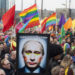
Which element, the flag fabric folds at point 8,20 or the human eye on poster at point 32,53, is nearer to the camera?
the human eye on poster at point 32,53

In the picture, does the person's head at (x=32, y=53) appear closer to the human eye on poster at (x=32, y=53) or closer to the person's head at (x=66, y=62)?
the human eye on poster at (x=32, y=53)

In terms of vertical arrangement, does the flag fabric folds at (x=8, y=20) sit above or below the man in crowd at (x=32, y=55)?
above

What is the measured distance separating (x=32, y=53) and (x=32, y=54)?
2cm

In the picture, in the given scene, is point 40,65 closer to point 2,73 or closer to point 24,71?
point 24,71

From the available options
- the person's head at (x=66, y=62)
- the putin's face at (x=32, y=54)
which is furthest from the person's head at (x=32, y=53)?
the person's head at (x=66, y=62)

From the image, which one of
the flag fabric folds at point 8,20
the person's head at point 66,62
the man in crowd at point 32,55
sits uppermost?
the flag fabric folds at point 8,20

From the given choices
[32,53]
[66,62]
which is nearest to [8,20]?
[66,62]

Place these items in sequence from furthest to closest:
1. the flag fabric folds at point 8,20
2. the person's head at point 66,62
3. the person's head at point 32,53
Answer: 1. the flag fabric folds at point 8,20
2. the person's head at point 66,62
3. the person's head at point 32,53

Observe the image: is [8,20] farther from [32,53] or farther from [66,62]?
[32,53]

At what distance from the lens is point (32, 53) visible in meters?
5.04

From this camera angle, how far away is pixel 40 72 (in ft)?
16.7

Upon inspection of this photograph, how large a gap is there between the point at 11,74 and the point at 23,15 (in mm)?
9202

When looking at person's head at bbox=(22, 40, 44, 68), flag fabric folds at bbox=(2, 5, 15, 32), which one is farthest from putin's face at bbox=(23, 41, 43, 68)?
flag fabric folds at bbox=(2, 5, 15, 32)

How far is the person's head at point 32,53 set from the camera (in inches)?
198
